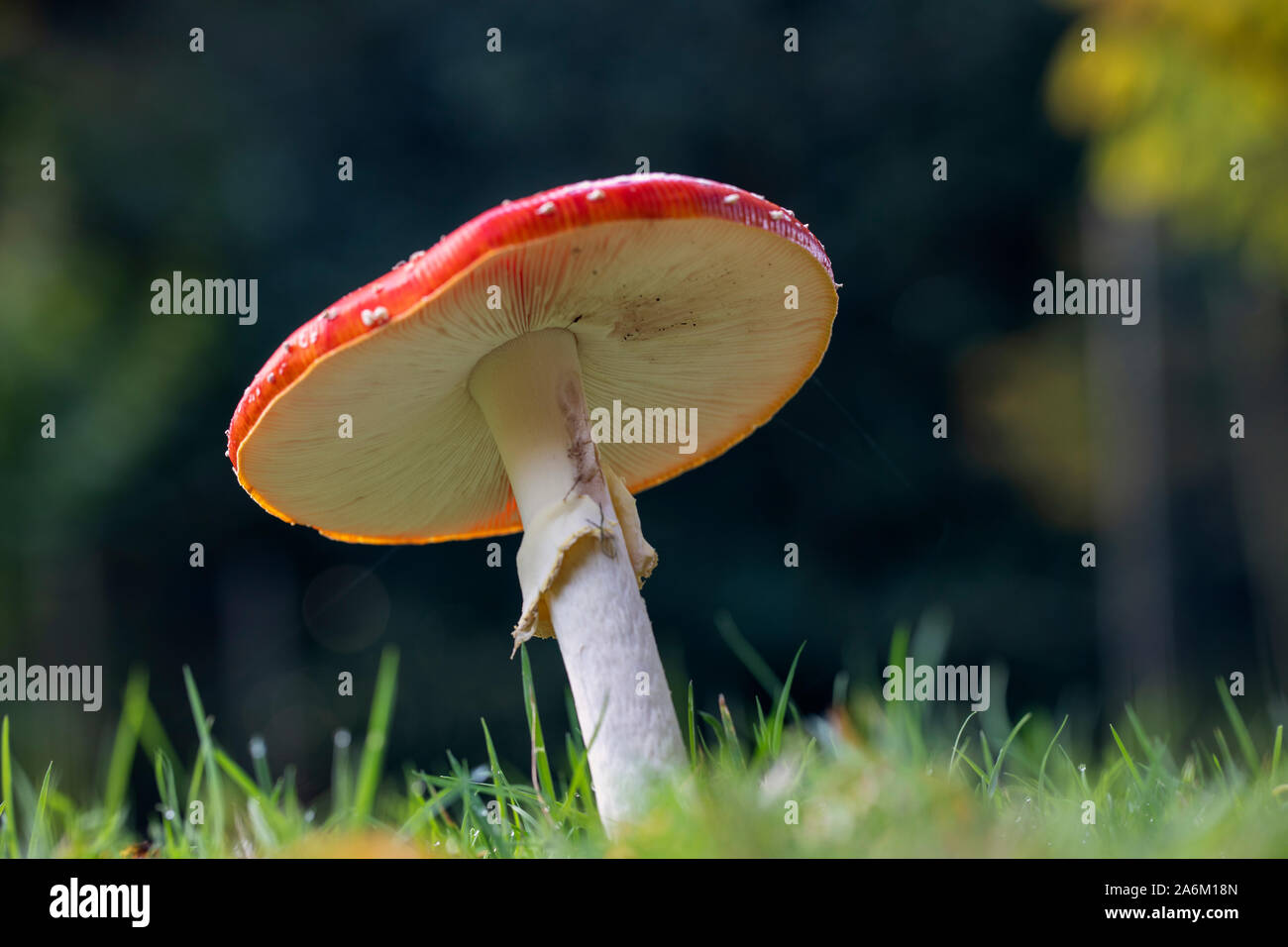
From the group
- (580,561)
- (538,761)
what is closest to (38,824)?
(538,761)

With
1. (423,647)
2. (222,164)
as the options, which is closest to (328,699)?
(423,647)

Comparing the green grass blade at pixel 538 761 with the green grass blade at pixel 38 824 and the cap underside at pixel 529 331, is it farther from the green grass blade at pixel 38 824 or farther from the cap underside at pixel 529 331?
the green grass blade at pixel 38 824

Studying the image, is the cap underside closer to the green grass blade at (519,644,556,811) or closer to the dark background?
the green grass blade at (519,644,556,811)

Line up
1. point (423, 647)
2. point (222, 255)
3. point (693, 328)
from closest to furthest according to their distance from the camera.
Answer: point (693, 328) → point (423, 647) → point (222, 255)

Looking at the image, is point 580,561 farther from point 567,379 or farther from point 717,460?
point 717,460

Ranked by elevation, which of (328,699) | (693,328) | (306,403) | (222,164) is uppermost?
(222,164)
